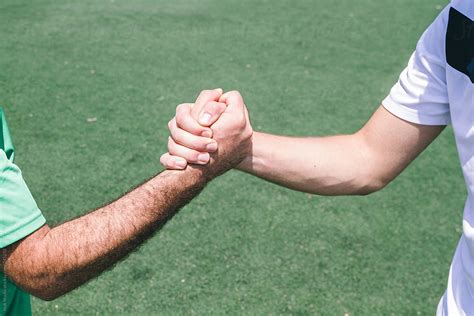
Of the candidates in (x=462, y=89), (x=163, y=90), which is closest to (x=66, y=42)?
(x=163, y=90)

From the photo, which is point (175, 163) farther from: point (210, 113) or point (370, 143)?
point (370, 143)

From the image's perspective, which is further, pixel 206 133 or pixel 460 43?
pixel 206 133

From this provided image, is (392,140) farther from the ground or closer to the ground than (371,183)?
farther from the ground

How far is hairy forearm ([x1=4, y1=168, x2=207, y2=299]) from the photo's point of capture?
1564mm

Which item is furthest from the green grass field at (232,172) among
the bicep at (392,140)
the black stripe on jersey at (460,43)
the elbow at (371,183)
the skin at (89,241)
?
the black stripe on jersey at (460,43)

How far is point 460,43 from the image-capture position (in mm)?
1802

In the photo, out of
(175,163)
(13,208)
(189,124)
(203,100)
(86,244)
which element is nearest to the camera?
(13,208)

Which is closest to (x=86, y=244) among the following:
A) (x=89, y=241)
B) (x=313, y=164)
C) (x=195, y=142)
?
(x=89, y=241)

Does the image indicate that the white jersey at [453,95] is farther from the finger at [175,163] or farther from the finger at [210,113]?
the finger at [175,163]

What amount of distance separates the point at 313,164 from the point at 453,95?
0.59 m

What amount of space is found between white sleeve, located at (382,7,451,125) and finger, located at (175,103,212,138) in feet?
2.06

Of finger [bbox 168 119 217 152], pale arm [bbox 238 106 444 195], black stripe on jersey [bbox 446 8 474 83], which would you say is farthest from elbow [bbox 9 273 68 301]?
black stripe on jersey [bbox 446 8 474 83]

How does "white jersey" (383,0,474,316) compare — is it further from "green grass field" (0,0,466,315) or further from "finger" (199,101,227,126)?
"green grass field" (0,0,466,315)

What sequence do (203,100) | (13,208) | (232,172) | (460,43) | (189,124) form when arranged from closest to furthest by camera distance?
(13,208) < (460,43) < (189,124) < (203,100) < (232,172)
